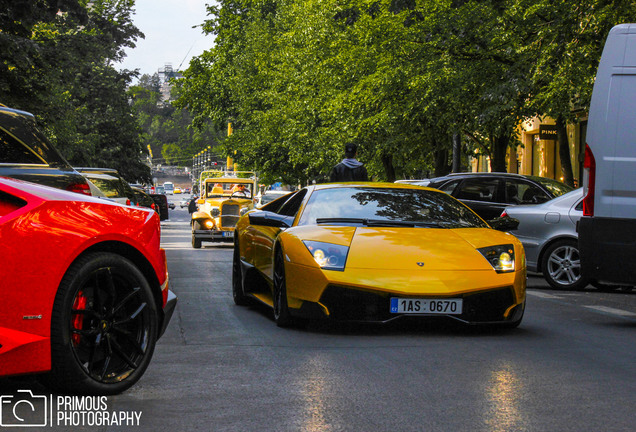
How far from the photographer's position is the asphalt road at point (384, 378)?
524 centimetres

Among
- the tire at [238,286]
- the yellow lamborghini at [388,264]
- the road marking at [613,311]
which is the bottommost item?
A: the road marking at [613,311]

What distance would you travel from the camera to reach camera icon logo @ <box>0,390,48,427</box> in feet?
16.3

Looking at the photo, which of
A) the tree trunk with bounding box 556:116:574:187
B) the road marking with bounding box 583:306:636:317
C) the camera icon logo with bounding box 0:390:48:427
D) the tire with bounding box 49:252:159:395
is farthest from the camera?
the tree trunk with bounding box 556:116:574:187

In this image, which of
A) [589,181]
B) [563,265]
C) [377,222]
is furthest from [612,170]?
[563,265]

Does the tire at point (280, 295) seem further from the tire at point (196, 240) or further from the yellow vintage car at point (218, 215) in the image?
the tire at point (196, 240)

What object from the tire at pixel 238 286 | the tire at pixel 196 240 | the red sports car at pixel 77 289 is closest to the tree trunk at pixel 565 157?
the tire at pixel 196 240

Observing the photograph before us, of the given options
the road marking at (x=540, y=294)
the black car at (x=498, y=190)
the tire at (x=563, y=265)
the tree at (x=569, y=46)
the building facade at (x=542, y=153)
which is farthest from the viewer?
the building facade at (x=542, y=153)

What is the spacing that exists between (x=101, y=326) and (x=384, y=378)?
6.08ft

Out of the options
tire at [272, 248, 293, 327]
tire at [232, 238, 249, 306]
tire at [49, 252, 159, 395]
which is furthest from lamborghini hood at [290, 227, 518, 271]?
tire at [49, 252, 159, 395]

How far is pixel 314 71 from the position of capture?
136 feet

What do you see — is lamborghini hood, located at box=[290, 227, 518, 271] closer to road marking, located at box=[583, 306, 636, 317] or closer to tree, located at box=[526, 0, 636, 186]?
road marking, located at box=[583, 306, 636, 317]

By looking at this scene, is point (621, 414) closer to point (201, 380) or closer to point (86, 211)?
point (201, 380)

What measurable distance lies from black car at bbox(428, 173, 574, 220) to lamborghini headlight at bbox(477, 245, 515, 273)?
10.0m

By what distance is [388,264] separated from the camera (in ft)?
27.5
